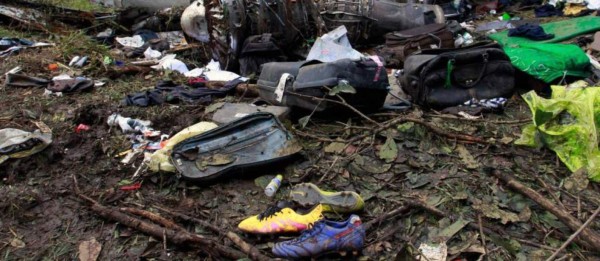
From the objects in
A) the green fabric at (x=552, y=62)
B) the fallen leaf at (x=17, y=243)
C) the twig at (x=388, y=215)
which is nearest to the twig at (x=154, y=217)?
the fallen leaf at (x=17, y=243)

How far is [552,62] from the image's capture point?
140 inches

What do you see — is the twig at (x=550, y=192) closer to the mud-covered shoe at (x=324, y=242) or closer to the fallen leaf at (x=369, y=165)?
the fallen leaf at (x=369, y=165)

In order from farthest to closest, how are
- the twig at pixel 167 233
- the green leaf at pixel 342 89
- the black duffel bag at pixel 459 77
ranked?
the black duffel bag at pixel 459 77 < the green leaf at pixel 342 89 < the twig at pixel 167 233

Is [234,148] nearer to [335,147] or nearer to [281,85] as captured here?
[335,147]

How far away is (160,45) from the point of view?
19.4ft

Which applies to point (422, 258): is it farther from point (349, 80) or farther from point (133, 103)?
point (133, 103)

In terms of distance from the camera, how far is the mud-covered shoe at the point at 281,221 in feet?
6.90

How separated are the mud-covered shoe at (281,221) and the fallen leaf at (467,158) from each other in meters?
0.94

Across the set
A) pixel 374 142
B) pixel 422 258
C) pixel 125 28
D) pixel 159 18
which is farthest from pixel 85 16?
pixel 422 258

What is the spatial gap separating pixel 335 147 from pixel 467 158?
773mm

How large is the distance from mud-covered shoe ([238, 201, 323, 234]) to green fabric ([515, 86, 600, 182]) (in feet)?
4.58

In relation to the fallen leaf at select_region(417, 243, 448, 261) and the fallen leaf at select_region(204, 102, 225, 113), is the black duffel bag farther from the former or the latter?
the fallen leaf at select_region(417, 243, 448, 261)

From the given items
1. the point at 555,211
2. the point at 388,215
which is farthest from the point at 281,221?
the point at 555,211

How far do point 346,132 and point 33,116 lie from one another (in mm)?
2533
